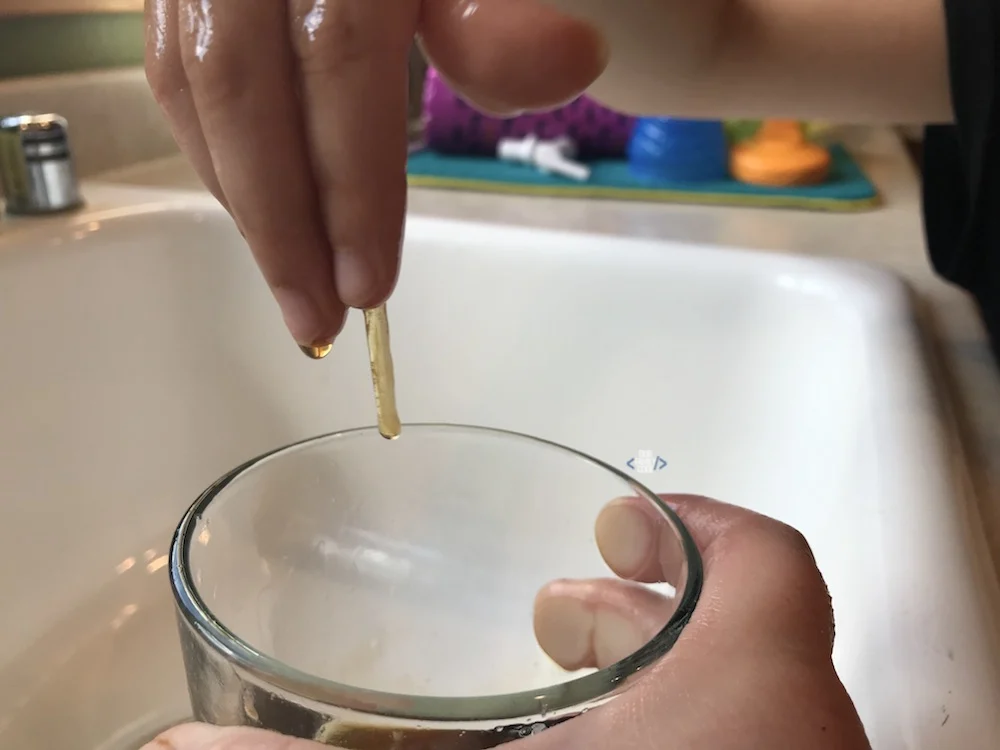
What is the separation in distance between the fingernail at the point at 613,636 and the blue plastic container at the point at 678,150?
55 cm

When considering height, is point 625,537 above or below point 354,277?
below

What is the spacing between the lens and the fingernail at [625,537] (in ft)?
0.97

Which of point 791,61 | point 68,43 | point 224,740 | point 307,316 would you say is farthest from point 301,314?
point 68,43

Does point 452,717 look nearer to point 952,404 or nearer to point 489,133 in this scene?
point 952,404

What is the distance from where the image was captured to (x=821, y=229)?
699mm

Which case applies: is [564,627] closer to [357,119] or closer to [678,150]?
[357,119]

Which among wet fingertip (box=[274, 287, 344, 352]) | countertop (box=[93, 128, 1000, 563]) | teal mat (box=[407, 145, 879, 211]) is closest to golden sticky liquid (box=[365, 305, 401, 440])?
wet fingertip (box=[274, 287, 344, 352])

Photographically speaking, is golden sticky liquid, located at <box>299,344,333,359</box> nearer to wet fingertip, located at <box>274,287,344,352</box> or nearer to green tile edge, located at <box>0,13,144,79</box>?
wet fingertip, located at <box>274,287,344,352</box>

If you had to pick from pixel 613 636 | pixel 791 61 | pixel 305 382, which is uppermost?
pixel 791 61

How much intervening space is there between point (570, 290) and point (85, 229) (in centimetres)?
31

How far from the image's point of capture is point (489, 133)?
2.88 feet

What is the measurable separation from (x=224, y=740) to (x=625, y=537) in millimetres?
136

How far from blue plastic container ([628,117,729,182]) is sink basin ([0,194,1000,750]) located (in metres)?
0.27

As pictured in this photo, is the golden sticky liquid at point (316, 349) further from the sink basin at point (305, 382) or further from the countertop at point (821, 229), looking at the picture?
the countertop at point (821, 229)
